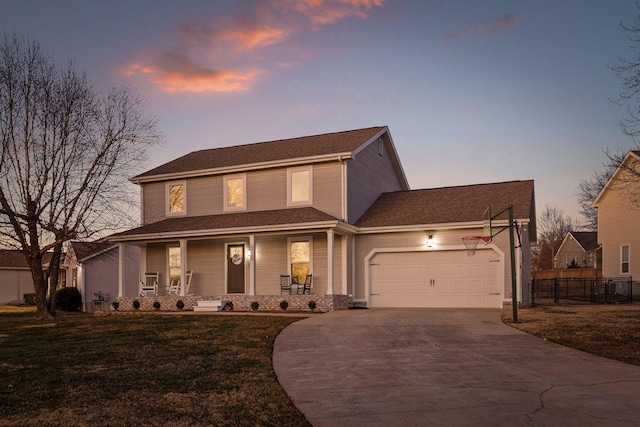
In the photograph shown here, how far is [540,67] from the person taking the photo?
67.1 feet

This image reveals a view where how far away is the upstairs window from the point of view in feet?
85.5

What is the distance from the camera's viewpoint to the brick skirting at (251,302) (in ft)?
67.8

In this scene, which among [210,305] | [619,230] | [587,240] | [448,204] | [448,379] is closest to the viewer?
[448,379]

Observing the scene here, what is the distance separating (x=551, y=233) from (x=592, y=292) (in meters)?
52.5

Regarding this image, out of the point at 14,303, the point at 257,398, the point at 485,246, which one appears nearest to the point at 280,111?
the point at 485,246

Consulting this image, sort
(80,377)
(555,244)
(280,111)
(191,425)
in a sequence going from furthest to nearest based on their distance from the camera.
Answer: (555,244) → (280,111) → (80,377) → (191,425)

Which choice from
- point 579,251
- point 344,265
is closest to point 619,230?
point 344,265

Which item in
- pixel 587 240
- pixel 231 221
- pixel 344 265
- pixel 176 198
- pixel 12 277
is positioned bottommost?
pixel 12 277

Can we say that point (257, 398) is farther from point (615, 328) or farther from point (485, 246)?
point (485, 246)

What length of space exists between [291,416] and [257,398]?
999mm

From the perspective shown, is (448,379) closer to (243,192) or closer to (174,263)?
(243,192)

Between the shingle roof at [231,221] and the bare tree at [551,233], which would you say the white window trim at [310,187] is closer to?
the shingle roof at [231,221]

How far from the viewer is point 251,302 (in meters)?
21.7

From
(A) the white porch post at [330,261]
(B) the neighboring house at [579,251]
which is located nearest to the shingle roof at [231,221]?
(A) the white porch post at [330,261]
